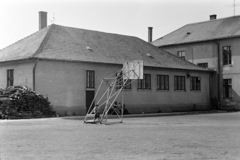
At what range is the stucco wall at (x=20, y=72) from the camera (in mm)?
30750

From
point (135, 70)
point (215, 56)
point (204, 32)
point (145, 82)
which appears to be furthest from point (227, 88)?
point (135, 70)

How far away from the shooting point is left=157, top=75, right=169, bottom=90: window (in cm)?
3937

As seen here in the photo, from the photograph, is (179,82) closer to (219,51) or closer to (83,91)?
(219,51)

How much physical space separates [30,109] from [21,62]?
498 cm

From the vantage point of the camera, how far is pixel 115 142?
12.9m

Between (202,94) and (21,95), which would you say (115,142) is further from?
(202,94)

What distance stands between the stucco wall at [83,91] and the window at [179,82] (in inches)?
17.2

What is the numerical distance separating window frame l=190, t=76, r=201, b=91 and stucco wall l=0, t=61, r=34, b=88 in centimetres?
1861

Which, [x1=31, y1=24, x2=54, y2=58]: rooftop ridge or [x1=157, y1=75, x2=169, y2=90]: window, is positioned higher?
[x1=31, y1=24, x2=54, y2=58]: rooftop ridge

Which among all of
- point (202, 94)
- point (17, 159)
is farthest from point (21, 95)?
point (202, 94)

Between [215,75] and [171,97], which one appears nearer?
[171,97]

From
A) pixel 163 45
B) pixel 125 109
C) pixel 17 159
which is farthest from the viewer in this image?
pixel 163 45

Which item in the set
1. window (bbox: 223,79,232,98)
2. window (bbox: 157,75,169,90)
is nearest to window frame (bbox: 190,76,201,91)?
window (bbox: 223,79,232,98)

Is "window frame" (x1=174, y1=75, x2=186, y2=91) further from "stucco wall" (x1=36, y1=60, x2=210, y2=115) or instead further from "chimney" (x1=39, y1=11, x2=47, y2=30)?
"chimney" (x1=39, y1=11, x2=47, y2=30)
